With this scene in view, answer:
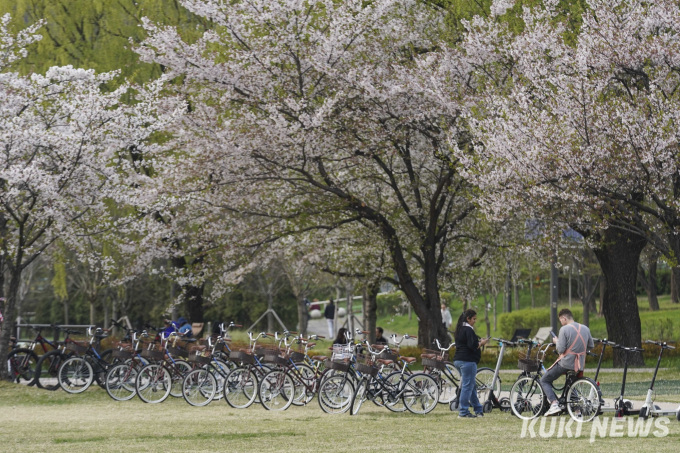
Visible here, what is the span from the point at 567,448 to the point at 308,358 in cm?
622

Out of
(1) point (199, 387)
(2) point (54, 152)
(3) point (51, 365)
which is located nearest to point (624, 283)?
(1) point (199, 387)

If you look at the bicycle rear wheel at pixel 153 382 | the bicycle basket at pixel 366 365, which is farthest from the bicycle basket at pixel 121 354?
the bicycle basket at pixel 366 365

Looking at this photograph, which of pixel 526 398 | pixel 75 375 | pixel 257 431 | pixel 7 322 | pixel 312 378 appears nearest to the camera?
pixel 257 431

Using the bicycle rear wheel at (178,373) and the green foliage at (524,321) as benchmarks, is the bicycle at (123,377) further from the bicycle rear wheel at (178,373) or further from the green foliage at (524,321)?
the green foliage at (524,321)

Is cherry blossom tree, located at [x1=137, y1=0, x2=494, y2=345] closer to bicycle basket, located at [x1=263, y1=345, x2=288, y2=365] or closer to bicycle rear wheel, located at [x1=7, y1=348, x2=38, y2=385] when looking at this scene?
bicycle rear wheel, located at [x1=7, y1=348, x2=38, y2=385]

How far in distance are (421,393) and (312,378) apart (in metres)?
1.88

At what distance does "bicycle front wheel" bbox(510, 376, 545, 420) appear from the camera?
Result: 11.7m

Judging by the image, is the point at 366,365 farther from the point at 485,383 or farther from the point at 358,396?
the point at 485,383

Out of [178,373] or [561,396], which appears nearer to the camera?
[561,396]

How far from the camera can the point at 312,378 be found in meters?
13.9

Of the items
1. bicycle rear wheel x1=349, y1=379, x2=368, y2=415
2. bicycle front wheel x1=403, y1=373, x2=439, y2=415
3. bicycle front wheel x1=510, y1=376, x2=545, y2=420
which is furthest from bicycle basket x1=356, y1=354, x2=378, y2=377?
bicycle front wheel x1=510, y1=376, x2=545, y2=420

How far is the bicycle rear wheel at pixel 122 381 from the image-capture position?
15.1 meters

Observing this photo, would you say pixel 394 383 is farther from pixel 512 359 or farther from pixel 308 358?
pixel 512 359

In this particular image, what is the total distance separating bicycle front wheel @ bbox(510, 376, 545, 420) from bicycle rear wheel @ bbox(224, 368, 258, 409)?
4.00m
